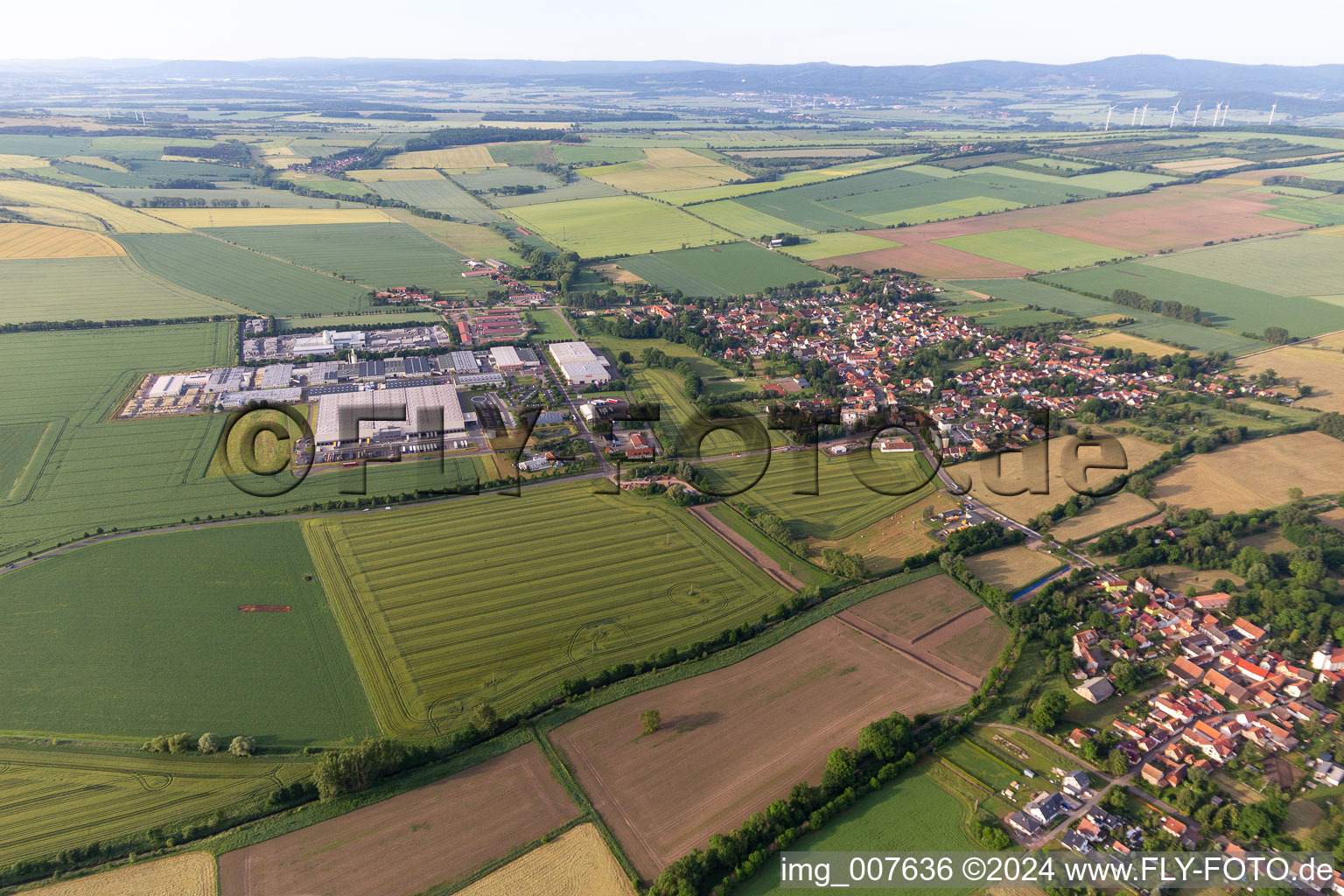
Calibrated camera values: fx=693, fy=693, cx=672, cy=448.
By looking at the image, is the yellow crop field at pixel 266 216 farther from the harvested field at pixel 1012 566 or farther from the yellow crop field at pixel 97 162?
the harvested field at pixel 1012 566

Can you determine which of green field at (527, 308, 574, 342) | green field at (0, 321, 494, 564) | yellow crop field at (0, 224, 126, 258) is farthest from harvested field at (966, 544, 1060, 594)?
yellow crop field at (0, 224, 126, 258)

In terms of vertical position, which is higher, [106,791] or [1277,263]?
[1277,263]

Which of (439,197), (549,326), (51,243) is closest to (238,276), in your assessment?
(51,243)

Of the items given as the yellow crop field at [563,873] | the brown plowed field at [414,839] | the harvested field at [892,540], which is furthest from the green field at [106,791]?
the harvested field at [892,540]

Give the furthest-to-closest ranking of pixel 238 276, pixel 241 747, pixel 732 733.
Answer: pixel 238 276, pixel 732 733, pixel 241 747

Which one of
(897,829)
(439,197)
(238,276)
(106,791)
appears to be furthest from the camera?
A: (439,197)

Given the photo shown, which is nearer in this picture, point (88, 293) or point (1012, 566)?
point (1012, 566)

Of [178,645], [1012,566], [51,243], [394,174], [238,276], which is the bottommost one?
[178,645]

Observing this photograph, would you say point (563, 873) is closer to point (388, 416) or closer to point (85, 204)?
point (388, 416)
